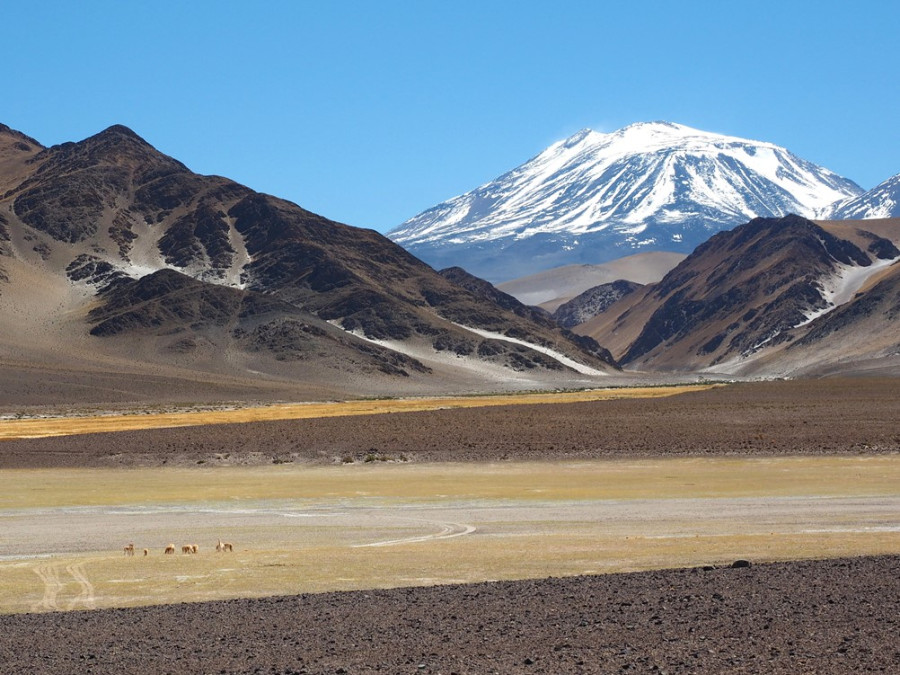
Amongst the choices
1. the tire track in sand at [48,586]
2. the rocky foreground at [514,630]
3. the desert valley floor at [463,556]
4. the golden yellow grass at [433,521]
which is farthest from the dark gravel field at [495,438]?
the rocky foreground at [514,630]

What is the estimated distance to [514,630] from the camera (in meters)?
Result: 15.2

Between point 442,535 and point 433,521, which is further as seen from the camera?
point 433,521

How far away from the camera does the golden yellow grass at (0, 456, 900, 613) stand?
2075 centimetres

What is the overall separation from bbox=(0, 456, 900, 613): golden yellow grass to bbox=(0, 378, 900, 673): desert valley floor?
0.39 ft

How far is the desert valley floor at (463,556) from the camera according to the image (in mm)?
14312

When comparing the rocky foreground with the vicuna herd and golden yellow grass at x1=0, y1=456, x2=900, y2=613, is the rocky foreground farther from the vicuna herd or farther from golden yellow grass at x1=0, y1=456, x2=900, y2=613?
the vicuna herd

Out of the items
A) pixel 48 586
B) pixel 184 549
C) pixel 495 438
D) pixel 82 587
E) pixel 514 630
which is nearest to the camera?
pixel 514 630

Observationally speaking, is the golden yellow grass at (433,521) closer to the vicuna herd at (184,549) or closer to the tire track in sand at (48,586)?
the tire track in sand at (48,586)

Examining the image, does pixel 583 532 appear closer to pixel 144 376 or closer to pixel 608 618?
pixel 608 618

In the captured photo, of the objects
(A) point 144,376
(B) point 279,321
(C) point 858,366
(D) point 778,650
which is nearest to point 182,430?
(D) point 778,650

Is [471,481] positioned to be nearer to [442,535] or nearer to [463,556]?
[442,535]

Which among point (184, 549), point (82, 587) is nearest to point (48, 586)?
point (82, 587)

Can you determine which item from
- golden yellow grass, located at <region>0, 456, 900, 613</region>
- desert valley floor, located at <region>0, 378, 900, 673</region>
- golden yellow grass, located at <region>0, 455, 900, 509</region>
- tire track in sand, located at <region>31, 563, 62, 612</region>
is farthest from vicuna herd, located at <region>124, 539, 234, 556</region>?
golden yellow grass, located at <region>0, 455, 900, 509</region>

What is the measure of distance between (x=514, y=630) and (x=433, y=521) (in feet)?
48.1
